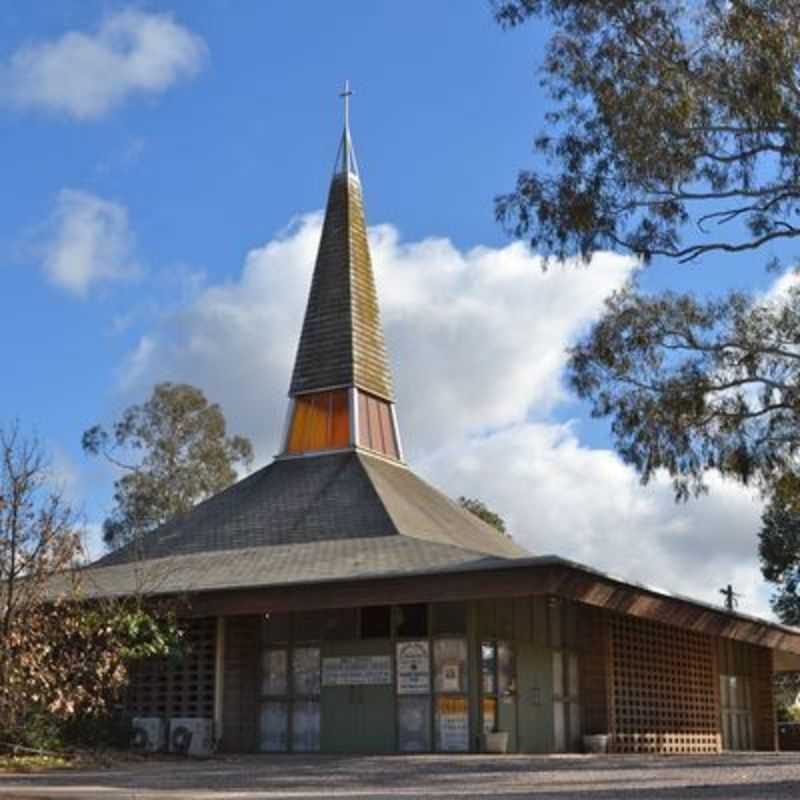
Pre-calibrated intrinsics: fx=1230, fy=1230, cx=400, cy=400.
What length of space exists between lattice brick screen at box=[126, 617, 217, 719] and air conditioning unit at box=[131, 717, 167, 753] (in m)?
0.23

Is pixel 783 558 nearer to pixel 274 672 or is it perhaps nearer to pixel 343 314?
pixel 343 314

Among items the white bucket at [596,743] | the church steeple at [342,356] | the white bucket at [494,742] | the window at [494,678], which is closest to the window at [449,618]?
the window at [494,678]

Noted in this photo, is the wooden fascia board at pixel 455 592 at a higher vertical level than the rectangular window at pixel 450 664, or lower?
higher

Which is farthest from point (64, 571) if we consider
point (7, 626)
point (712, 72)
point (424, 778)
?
point (712, 72)

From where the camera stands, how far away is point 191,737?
1914cm

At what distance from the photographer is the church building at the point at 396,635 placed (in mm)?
18391

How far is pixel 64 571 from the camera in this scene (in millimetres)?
16234

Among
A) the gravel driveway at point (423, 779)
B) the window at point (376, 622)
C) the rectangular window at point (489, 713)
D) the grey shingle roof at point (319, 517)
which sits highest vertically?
the grey shingle roof at point (319, 517)

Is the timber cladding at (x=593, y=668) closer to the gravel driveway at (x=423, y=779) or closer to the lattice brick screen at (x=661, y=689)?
the lattice brick screen at (x=661, y=689)

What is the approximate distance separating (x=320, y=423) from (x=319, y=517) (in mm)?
4067

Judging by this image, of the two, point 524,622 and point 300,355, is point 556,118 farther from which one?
point 300,355

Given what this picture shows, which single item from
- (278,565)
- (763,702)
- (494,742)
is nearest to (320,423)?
(278,565)

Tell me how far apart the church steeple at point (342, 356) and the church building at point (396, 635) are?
77 cm

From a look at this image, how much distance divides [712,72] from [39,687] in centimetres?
1148
